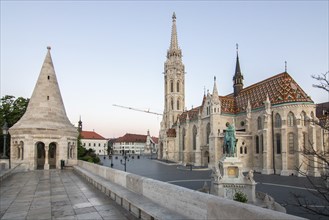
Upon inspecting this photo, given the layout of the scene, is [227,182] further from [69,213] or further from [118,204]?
[69,213]

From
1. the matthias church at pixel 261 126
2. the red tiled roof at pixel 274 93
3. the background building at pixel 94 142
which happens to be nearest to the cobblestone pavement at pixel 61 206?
the matthias church at pixel 261 126

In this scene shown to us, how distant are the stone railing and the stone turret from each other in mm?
16985

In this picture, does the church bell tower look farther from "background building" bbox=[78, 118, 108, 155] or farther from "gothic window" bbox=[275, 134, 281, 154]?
"background building" bbox=[78, 118, 108, 155]

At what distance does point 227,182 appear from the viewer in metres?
14.7

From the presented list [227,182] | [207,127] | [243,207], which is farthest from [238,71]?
[243,207]

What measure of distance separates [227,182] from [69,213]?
10093mm

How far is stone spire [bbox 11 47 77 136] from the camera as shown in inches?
936

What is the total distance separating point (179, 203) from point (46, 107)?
2324cm

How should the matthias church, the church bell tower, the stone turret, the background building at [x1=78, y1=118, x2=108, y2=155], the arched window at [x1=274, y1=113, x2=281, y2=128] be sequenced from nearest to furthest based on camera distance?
the stone turret
the matthias church
the arched window at [x1=274, y1=113, x2=281, y2=128]
the church bell tower
the background building at [x1=78, y1=118, x2=108, y2=155]

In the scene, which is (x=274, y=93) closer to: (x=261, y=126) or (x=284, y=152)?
(x=261, y=126)

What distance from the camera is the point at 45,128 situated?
76.8ft

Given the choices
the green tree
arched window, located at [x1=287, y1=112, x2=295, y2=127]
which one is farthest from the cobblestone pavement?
arched window, located at [x1=287, y1=112, x2=295, y2=127]

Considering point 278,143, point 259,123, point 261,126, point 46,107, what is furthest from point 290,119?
point 46,107

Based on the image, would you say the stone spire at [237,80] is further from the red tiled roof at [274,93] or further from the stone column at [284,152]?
the stone column at [284,152]
